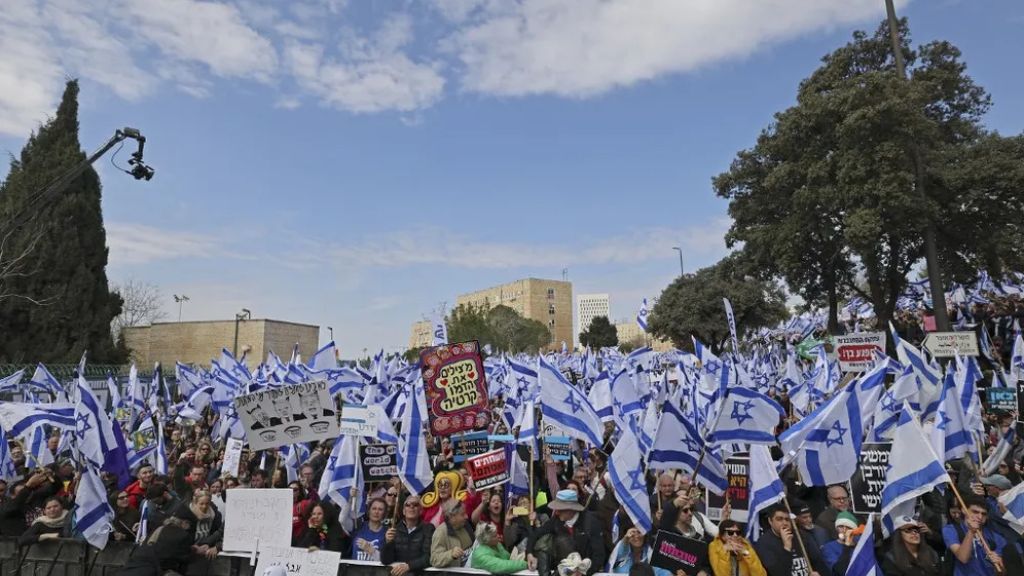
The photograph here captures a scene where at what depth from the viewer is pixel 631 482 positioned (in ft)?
22.0

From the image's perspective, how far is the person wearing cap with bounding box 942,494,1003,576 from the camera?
18.3 ft

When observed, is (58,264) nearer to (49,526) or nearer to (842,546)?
(49,526)

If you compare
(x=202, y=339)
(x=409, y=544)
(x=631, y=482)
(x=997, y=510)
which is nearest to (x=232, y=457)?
(x=409, y=544)

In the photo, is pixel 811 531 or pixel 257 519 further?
pixel 257 519

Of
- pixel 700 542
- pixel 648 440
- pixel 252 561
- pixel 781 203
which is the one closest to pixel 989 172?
pixel 781 203

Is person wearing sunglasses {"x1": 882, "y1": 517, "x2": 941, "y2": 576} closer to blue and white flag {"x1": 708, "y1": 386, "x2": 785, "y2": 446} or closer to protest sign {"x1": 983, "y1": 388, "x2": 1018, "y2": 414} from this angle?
blue and white flag {"x1": 708, "y1": 386, "x2": 785, "y2": 446}

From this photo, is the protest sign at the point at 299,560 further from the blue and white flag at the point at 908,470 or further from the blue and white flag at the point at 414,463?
the blue and white flag at the point at 908,470

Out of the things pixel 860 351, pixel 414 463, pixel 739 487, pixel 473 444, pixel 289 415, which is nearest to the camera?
pixel 739 487

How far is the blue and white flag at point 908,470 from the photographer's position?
19.3 feet

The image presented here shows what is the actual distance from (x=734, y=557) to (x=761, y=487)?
85 cm

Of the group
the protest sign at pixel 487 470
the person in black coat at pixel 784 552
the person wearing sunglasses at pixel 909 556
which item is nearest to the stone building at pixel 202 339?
the protest sign at pixel 487 470

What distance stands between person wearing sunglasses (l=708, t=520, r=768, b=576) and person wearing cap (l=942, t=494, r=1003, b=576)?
163 cm

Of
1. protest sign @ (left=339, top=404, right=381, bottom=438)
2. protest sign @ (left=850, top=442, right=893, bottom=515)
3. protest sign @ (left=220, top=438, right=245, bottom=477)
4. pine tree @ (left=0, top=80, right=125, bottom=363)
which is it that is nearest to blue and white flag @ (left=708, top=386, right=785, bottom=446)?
protest sign @ (left=850, top=442, right=893, bottom=515)

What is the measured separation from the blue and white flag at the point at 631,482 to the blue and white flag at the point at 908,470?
6.87ft
